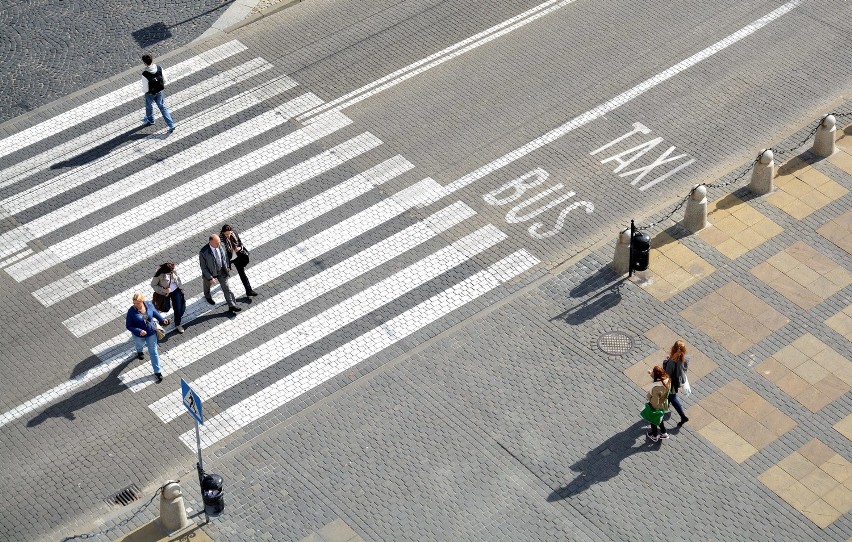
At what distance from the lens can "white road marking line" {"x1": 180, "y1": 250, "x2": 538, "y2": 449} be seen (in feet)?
67.6

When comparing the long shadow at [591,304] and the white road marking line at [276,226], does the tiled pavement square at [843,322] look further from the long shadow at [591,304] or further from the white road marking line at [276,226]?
the white road marking line at [276,226]

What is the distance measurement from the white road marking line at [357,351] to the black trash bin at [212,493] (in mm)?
1615

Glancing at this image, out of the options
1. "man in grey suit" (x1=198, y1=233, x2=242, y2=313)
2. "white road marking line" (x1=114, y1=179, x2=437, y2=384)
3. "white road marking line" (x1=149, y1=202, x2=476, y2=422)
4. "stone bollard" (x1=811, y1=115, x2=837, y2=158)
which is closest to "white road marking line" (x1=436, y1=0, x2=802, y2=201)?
"white road marking line" (x1=149, y1=202, x2=476, y2=422)

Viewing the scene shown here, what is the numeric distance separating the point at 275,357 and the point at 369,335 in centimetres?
153

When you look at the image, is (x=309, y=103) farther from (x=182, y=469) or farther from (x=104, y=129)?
(x=182, y=469)

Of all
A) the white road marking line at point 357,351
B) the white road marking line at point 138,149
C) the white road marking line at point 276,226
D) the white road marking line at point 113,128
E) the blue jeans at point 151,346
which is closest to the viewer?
the white road marking line at point 357,351

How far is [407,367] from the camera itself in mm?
21453

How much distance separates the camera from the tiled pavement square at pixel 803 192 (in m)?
24.6

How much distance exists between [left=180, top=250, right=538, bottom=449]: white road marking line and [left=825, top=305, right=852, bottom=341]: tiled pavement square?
489 cm

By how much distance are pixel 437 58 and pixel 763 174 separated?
7.20m

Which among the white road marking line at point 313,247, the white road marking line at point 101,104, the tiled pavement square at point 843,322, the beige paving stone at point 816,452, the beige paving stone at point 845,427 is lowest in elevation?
the beige paving stone at point 845,427

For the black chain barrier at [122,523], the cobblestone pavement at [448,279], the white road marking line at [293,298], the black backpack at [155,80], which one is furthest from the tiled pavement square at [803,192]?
the black chain barrier at [122,523]

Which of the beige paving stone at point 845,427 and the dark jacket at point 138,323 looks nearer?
the beige paving stone at point 845,427

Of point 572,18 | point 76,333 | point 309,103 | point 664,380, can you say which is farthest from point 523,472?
point 572,18
